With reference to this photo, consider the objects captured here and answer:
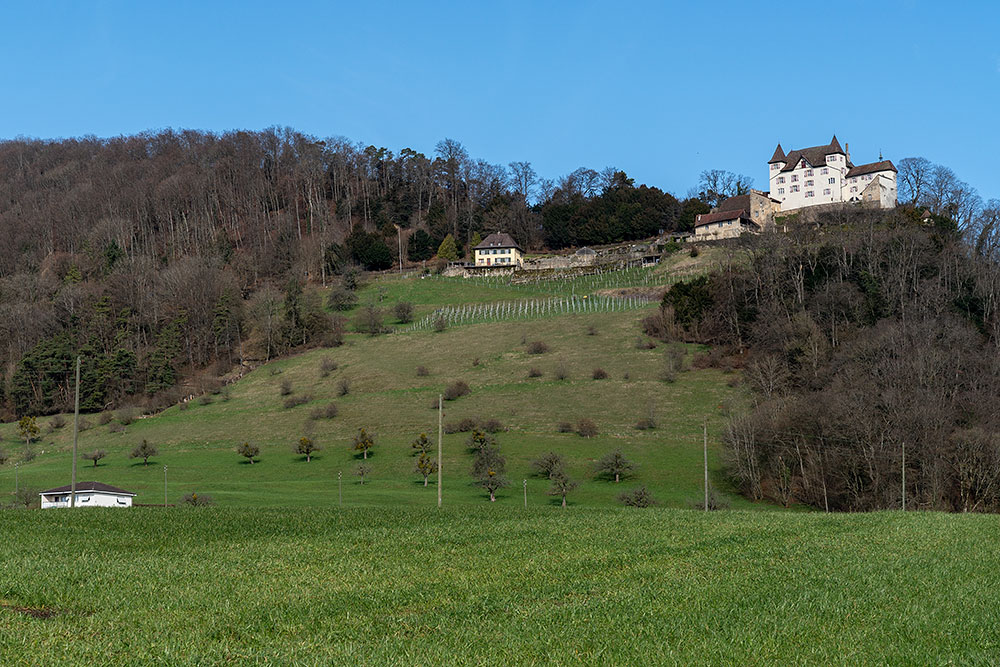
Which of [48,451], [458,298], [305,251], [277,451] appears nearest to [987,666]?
[277,451]

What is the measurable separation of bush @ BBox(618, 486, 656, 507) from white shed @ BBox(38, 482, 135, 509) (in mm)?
26593

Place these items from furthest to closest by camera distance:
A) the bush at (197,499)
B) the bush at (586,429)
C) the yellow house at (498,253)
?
the yellow house at (498,253), the bush at (586,429), the bush at (197,499)

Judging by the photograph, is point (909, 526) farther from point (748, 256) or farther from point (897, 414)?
point (748, 256)

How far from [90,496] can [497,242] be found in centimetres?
9514

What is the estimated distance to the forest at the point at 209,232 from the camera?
100438 mm

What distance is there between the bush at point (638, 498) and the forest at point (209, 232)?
188ft

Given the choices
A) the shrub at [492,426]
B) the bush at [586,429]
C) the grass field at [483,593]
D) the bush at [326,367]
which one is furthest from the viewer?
the bush at [326,367]

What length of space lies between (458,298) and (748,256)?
36.6m

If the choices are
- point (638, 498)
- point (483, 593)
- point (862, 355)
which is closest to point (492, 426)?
point (638, 498)

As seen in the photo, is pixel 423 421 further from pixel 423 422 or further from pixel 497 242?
pixel 497 242

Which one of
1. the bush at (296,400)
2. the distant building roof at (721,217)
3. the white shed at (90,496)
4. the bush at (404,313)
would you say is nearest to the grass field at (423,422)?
the bush at (296,400)

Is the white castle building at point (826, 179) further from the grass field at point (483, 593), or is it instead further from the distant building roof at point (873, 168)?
the grass field at point (483, 593)

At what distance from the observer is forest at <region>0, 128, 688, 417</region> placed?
330ft

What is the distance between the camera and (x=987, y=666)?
9.50 meters
